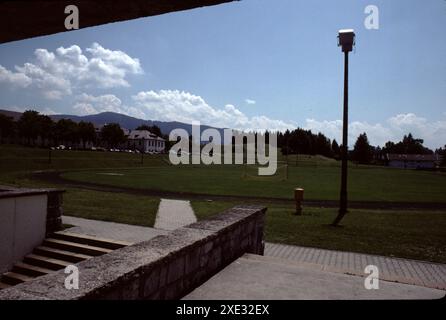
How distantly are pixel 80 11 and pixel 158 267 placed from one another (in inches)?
101

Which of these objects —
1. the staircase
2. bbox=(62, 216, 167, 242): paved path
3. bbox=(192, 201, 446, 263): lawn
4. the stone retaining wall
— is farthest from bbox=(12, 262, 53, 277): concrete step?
bbox=(192, 201, 446, 263): lawn

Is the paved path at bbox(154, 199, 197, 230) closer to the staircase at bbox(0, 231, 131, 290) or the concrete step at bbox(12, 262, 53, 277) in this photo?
the staircase at bbox(0, 231, 131, 290)

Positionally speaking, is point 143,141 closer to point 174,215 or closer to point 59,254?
point 174,215

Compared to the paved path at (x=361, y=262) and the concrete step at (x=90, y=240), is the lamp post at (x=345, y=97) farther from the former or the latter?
the concrete step at (x=90, y=240)

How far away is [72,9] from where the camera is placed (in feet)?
6.35

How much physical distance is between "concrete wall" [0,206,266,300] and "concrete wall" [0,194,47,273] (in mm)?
5220

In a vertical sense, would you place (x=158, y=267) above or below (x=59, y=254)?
above

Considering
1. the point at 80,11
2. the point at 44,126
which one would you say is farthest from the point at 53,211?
the point at 44,126

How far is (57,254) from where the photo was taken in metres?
8.34

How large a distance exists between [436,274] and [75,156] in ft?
203
